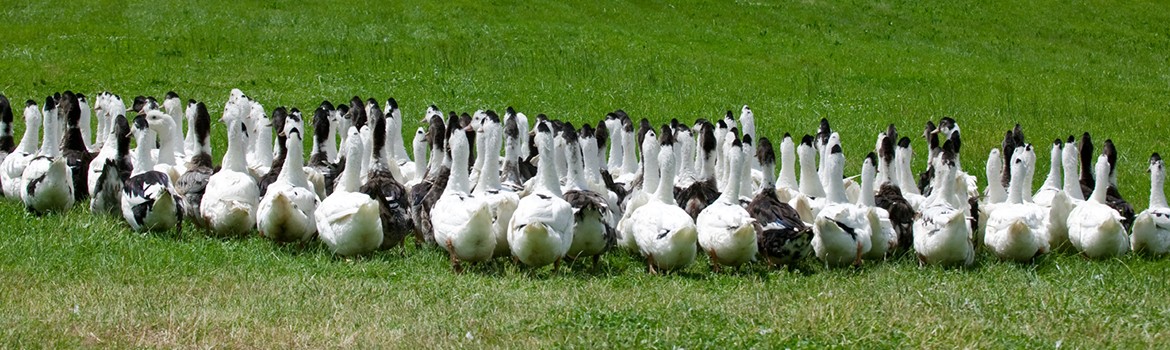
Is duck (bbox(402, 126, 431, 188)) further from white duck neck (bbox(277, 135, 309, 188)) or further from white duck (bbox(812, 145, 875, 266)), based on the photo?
white duck (bbox(812, 145, 875, 266))

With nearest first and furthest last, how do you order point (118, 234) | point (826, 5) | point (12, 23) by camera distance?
point (118, 234)
point (12, 23)
point (826, 5)

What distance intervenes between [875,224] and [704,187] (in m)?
1.79

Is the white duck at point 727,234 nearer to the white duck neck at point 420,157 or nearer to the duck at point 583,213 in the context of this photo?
the duck at point 583,213

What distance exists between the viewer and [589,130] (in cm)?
1112

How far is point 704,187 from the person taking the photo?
10.9 m

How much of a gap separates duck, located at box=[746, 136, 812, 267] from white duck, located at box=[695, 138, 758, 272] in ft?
0.53

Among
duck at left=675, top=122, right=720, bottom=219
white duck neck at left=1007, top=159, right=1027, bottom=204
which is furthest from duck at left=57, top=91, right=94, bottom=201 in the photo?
white duck neck at left=1007, top=159, right=1027, bottom=204

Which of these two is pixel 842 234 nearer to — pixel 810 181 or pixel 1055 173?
pixel 810 181

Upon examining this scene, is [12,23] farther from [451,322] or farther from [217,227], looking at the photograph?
[451,322]

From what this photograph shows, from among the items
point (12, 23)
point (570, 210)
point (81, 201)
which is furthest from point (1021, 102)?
point (12, 23)

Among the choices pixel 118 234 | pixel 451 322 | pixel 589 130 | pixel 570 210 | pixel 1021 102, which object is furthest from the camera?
pixel 1021 102

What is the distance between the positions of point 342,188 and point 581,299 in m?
3.19

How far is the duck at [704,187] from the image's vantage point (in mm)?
10594

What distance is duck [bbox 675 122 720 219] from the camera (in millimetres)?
10594
